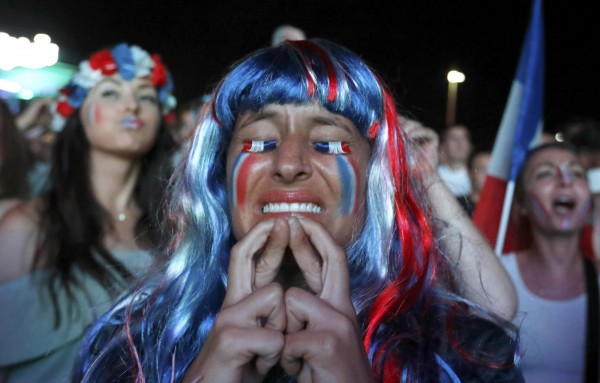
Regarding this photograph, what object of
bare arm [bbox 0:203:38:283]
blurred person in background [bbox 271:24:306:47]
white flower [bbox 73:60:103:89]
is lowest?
bare arm [bbox 0:203:38:283]

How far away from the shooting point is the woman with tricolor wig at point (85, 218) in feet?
6.95

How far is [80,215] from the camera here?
2.50 metres

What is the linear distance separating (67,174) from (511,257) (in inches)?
74.2

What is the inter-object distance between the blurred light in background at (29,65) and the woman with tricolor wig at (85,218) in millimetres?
3207

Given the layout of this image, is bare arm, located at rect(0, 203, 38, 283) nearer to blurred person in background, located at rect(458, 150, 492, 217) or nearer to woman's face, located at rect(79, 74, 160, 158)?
woman's face, located at rect(79, 74, 160, 158)

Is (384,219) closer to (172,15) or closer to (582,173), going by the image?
(582,173)

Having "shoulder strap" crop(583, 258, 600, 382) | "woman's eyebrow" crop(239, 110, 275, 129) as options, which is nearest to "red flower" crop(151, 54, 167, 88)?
"woman's eyebrow" crop(239, 110, 275, 129)

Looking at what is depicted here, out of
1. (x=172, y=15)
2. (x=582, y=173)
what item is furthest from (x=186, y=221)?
(x=172, y=15)

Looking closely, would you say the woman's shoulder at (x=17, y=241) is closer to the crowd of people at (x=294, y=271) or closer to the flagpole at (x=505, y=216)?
the crowd of people at (x=294, y=271)

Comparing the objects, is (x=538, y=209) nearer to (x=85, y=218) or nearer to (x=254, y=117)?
(x=254, y=117)

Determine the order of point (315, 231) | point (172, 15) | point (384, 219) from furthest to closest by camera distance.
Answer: point (172, 15) → point (384, 219) → point (315, 231)

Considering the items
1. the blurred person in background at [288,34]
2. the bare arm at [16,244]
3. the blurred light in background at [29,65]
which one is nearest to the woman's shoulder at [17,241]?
the bare arm at [16,244]

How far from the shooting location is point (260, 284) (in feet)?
3.97

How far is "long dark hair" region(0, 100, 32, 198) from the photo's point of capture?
3.11 m
